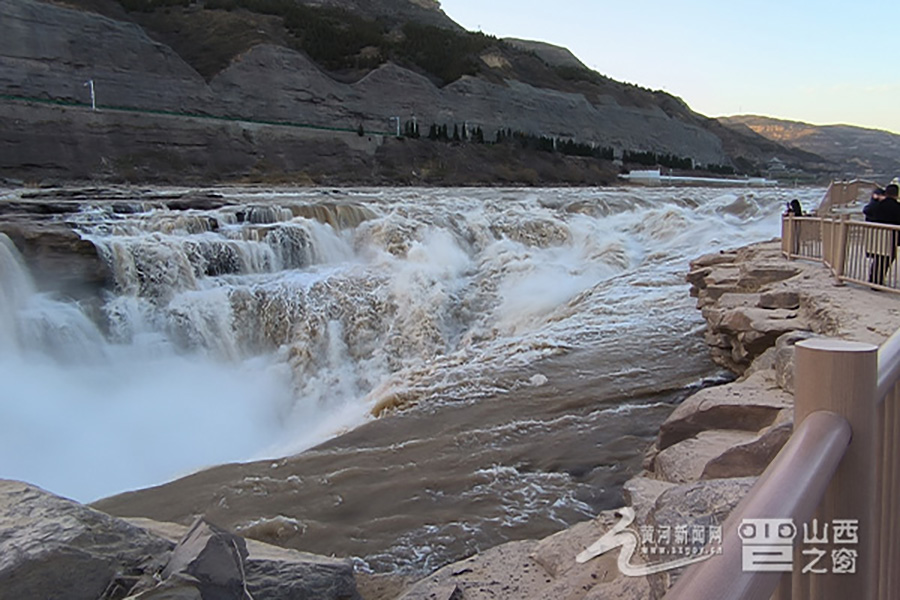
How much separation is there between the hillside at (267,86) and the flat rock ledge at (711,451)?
28702 millimetres

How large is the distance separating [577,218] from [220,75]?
3007 cm

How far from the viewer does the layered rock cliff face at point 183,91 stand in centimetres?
3152

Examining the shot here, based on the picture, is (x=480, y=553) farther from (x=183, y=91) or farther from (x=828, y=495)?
(x=183, y=91)

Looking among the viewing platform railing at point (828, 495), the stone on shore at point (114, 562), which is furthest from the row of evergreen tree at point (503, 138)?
the viewing platform railing at point (828, 495)

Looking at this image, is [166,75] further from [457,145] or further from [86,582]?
[86,582]

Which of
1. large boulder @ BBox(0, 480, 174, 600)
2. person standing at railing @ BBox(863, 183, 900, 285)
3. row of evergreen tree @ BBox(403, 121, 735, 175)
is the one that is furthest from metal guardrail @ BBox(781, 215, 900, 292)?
row of evergreen tree @ BBox(403, 121, 735, 175)

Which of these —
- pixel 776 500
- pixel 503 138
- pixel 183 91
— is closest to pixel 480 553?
pixel 776 500

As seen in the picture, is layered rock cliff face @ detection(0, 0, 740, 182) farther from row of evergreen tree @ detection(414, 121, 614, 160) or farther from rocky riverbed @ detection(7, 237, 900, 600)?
rocky riverbed @ detection(7, 237, 900, 600)

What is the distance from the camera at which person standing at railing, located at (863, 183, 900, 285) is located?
8398mm

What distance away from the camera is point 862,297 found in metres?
8.19

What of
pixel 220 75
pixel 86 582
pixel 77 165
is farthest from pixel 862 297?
pixel 220 75

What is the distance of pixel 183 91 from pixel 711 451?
133 feet

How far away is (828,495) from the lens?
4.22ft

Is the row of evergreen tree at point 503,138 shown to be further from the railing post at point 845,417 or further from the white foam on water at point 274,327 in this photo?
the railing post at point 845,417
